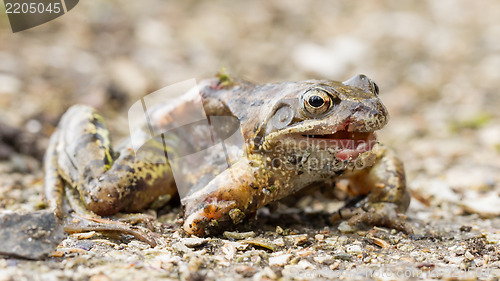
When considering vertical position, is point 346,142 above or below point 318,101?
below

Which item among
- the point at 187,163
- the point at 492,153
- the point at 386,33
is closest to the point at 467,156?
the point at 492,153

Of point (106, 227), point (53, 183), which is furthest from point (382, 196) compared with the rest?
point (53, 183)

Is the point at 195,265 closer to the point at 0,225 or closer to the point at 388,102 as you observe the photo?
the point at 0,225

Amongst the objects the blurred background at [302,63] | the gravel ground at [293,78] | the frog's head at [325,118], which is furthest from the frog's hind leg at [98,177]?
the frog's head at [325,118]

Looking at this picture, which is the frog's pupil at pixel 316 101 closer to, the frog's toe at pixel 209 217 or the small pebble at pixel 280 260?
the frog's toe at pixel 209 217

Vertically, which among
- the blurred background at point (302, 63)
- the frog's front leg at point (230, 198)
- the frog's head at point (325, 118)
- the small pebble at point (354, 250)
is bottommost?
the small pebble at point (354, 250)

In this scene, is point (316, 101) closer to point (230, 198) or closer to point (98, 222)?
point (230, 198)
